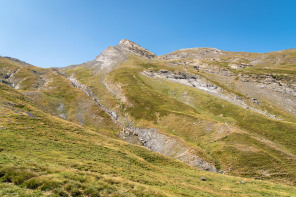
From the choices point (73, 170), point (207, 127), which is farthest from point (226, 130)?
point (73, 170)

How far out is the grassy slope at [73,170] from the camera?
16.7 meters

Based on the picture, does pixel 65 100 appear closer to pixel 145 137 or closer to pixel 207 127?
pixel 145 137

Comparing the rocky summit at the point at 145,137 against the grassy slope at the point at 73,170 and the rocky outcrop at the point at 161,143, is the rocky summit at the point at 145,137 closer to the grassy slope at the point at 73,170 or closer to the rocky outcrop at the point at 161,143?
the grassy slope at the point at 73,170

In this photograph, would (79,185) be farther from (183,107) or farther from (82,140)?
(183,107)

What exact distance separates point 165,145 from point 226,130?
2699 centimetres

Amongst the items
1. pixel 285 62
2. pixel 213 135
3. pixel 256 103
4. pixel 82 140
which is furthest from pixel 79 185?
pixel 285 62

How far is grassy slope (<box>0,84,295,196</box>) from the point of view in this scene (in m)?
16.7

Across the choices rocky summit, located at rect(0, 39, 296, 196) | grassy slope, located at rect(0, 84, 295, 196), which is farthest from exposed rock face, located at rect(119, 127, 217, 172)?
grassy slope, located at rect(0, 84, 295, 196)

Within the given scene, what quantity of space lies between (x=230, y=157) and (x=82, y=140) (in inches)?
1886

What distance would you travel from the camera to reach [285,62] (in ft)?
651

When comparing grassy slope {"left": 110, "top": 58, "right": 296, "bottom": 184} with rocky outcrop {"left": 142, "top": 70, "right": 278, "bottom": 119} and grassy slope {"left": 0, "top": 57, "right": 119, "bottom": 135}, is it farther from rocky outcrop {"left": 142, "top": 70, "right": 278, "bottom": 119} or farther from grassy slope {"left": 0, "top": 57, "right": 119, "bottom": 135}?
rocky outcrop {"left": 142, "top": 70, "right": 278, "bottom": 119}

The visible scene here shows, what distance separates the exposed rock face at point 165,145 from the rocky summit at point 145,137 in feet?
1.13

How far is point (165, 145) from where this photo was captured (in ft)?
204

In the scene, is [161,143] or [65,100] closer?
[161,143]
